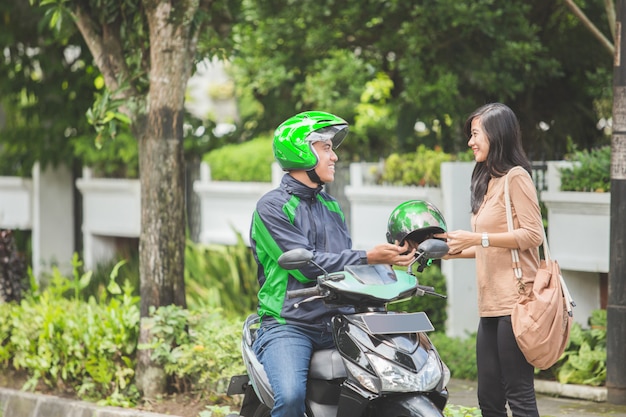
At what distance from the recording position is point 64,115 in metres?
13.3

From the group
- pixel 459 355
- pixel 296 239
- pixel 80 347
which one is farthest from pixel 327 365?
pixel 459 355

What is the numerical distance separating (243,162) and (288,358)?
287 inches

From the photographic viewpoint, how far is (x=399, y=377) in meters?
4.32

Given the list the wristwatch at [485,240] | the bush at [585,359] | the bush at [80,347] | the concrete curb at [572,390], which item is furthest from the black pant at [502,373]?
the bush at [80,347]

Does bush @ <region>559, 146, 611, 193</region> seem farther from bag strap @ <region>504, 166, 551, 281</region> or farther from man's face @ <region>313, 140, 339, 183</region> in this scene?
man's face @ <region>313, 140, 339, 183</region>

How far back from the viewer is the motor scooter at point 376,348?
4348 mm

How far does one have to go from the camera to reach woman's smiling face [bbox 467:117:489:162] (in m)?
5.02

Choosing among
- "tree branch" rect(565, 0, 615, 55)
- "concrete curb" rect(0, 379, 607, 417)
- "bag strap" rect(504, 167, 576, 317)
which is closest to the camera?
"bag strap" rect(504, 167, 576, 317)

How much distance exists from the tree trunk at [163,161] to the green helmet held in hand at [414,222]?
3.17 m

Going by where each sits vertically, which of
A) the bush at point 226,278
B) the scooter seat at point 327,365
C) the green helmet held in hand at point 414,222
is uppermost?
the green helmet held in hand at point 414,222

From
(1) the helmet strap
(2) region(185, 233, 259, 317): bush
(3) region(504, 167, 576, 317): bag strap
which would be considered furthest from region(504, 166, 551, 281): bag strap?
(2) region(185, 233, 259, 317): bush

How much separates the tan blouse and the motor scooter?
47cm

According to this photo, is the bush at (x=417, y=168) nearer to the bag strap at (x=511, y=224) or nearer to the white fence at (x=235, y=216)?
the white fence at (x=235, y=216)

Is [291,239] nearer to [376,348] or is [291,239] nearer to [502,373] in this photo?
[376,348]
